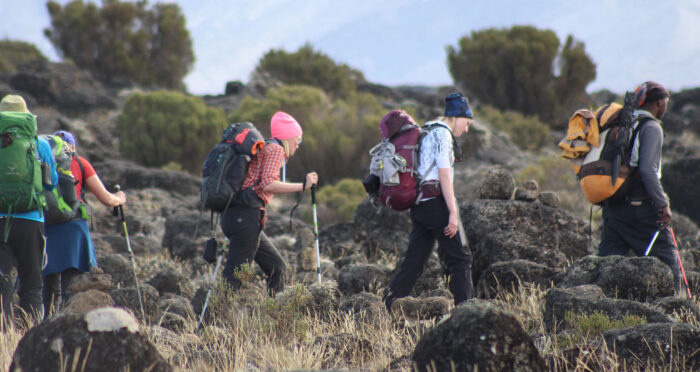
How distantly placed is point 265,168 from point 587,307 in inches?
97.5

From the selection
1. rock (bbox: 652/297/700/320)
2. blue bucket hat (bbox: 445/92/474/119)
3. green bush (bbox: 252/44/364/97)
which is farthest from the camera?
green bush (bbox: 252/44/364/97)

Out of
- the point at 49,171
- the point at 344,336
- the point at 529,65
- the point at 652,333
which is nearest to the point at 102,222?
the point at 49,171

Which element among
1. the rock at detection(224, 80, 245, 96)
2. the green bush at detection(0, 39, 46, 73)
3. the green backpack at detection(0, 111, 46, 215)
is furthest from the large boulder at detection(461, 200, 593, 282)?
the green bush at detection(0, 39, 46, 73)

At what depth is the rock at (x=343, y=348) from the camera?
395 centimetres

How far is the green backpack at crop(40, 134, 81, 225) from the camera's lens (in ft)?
16.3

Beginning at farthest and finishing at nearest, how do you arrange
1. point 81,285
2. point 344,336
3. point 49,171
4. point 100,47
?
point 100,47 → point 81,285 → point 49,171 → point 344,336

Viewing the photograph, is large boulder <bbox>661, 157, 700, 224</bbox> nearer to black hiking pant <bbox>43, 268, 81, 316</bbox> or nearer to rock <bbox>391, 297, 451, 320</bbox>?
rock <bbox>391, 297, 451, 320</bbox>

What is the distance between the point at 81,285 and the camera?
5.71 meters

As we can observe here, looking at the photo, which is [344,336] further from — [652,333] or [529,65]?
[529,65]

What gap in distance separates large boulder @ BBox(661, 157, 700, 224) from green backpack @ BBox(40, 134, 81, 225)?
12527 mm

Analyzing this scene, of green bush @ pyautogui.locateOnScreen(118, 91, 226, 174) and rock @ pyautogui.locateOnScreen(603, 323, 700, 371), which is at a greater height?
green bush @ pyautogui.locateOnScreen(118, 91, 226, 174)

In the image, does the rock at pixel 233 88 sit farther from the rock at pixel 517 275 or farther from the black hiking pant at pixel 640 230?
the black hiking pant at pixel 640 230

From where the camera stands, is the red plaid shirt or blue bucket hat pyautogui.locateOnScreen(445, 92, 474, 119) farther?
the red plaid shirt

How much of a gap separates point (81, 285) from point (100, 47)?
120ft
